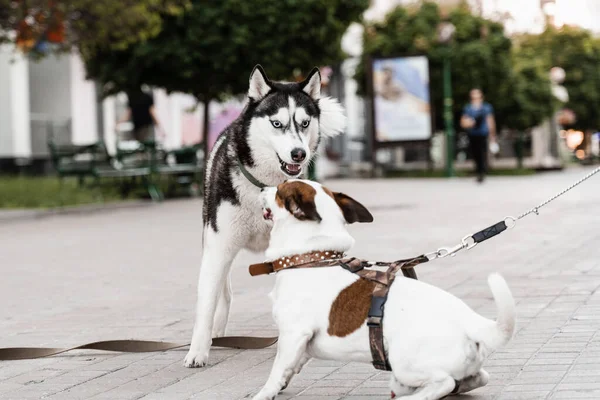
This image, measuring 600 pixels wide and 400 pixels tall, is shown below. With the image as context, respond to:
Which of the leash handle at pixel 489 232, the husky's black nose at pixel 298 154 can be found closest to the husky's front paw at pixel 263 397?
the leash handle at pixel 489 232

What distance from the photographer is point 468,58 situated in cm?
3306

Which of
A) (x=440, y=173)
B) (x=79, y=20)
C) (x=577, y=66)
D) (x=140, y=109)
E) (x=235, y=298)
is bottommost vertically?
(x=235, y=298)

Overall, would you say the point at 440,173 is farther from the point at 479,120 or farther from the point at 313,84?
the point at 313,84

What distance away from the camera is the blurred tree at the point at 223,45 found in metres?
22.7

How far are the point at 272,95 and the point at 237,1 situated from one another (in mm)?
17281

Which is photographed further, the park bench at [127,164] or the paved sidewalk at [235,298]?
the park bench at [127,164]

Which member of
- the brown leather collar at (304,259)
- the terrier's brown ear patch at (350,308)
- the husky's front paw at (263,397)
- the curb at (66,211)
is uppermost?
the brown leather collar at (304,259)

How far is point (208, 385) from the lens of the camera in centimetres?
511

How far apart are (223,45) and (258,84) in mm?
17161

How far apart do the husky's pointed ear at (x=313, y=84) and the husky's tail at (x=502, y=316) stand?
211 centimetres

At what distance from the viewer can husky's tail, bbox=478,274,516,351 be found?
402cm

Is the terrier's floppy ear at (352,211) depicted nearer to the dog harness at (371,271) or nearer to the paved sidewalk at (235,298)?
the dog harness at (371,271)

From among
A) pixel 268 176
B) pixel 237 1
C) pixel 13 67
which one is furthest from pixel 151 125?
pixel 268 176

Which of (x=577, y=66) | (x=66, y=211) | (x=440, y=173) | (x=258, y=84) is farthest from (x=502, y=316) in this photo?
(x=577, y=66)
